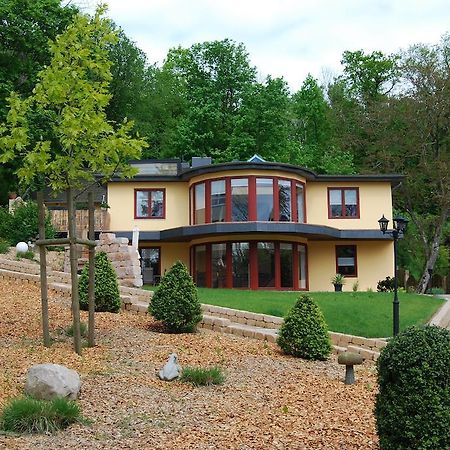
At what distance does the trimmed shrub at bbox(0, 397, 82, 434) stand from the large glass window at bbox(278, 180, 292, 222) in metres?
19.6

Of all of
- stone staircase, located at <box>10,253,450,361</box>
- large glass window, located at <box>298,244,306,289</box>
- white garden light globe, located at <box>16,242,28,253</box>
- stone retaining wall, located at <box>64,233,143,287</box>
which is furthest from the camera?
large glass window, located at <box>298,244,306,289</box>

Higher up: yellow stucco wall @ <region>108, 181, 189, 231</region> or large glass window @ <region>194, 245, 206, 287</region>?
yellow stucco wall @ <region>108, 181, 189, 231</region>

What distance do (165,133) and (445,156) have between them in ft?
70.7

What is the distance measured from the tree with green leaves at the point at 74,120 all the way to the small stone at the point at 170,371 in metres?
1.64

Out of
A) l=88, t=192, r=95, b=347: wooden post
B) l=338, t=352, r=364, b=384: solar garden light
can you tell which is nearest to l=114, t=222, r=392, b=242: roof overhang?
l=88, t=192, r=95, b=347: wooden post

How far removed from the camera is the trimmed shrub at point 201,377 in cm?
918

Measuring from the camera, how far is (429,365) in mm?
5211

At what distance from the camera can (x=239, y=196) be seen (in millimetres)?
26062

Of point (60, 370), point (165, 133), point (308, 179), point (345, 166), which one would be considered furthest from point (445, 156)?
Answer: point (60, 370)

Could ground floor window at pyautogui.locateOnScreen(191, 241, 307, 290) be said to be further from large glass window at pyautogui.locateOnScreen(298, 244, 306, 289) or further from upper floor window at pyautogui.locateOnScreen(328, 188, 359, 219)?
upper floor window at pyautogui.locateOnScreen(328, 188, 359, 219)

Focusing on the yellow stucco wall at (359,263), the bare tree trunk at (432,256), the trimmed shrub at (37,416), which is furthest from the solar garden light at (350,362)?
the bare tree trunk at (432,256)

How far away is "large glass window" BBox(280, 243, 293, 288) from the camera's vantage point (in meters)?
26.3

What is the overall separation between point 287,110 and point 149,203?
2182 cm

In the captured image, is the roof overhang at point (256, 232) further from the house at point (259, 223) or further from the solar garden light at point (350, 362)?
the solar garden light at point (350, 362)
